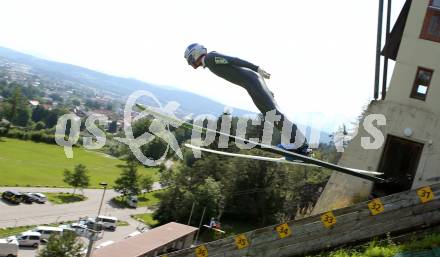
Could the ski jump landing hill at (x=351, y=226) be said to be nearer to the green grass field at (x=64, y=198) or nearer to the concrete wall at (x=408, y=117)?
the concrete wall at (x=408, y=117)

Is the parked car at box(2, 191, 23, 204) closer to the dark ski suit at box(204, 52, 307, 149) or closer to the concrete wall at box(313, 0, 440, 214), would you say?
the concrete wall at box(313, 0, 440, 214)

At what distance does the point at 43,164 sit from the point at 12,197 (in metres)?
36.1

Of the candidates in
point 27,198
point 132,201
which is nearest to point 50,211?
point 27,198

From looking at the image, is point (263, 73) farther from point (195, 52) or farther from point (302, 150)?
point (302, 150)

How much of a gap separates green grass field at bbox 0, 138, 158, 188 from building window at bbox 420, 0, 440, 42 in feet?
214

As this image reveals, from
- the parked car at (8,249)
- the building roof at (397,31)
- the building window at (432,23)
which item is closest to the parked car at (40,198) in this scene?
the parked car at (8,249)

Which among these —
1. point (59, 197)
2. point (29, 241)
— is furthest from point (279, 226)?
point (59, 197)

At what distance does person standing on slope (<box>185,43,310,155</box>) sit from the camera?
7.77 metres

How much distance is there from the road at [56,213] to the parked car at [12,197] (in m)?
0.93

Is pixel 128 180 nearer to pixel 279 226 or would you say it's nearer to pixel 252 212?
pixel 252 212

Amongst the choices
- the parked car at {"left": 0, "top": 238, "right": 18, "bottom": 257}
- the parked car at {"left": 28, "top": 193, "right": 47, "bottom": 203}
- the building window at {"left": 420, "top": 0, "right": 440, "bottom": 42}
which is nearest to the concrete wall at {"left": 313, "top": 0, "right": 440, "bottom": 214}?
the building window at {"left": 420, "top": 0, "right": 440, "bottom": 42}

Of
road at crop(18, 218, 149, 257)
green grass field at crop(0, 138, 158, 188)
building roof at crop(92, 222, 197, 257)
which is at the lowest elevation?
green grass field at crop(0, 138, 158, 188)

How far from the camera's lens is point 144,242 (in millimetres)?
34531

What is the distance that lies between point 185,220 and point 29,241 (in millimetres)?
20061
